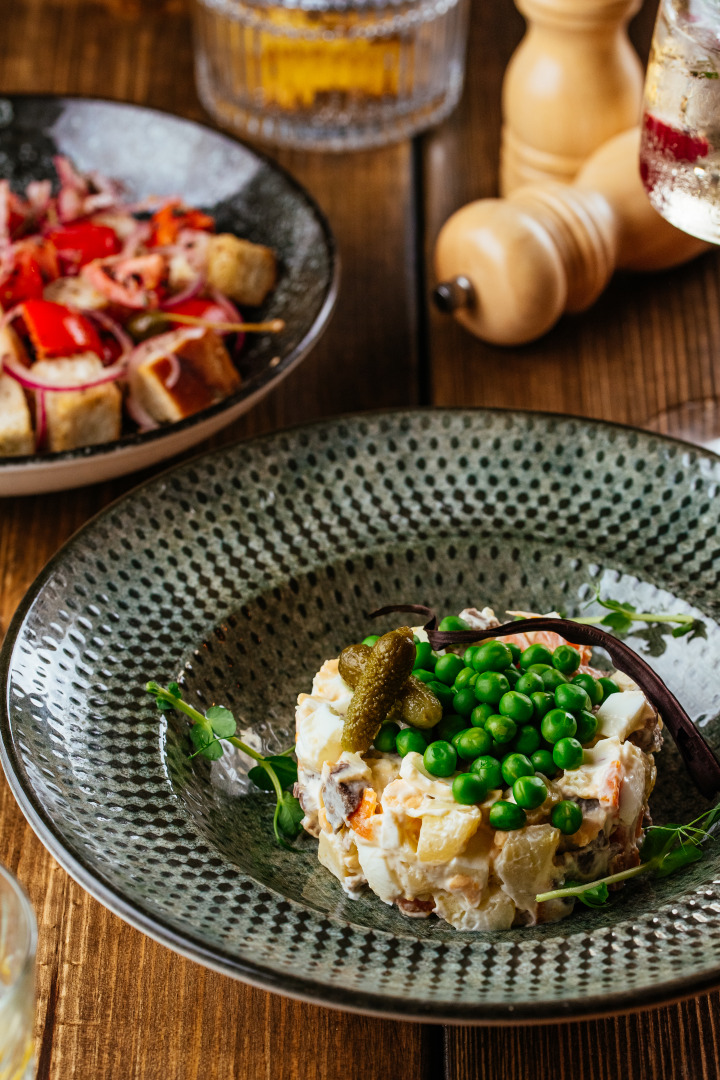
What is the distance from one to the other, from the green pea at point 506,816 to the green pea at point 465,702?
0.13 metres

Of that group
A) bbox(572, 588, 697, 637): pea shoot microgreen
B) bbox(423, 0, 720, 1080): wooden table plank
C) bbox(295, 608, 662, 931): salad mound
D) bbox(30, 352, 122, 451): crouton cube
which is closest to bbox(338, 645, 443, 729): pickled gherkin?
bbox(295, 608, 662, 931): salad mound

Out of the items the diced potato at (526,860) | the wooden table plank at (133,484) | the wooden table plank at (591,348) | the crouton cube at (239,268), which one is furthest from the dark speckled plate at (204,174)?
the diced potato at (526,860)

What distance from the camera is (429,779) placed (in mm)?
1101

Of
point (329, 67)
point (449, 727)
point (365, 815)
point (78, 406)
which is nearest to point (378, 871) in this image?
point (365, 815)

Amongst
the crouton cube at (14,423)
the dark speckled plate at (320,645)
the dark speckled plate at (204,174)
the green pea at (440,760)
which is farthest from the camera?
the dark speckled plate at (204,174)

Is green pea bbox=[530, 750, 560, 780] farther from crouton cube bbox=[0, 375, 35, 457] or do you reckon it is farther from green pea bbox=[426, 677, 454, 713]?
crouton cube bbox=[0, 375, 35, 457]

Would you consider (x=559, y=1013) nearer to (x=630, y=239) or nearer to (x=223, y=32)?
(x=630, y=239)

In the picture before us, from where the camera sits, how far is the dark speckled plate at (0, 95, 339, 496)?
198cm

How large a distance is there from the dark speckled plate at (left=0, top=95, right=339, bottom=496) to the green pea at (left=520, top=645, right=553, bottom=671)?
77 cm

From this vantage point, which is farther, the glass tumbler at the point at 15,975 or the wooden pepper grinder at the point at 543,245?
the wooden pepper grinder at the point at 543,245

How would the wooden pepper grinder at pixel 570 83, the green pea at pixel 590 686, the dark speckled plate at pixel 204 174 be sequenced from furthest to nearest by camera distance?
the wooden pepper grinder at pixel 570 83 < the dark speckled plate at pixel 204 174 < the green pea at pixel 590 686

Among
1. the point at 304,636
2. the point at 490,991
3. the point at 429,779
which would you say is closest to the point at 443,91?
the point at 304,636

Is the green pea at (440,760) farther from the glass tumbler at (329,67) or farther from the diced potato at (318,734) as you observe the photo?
the glass tumbler at (329,67)

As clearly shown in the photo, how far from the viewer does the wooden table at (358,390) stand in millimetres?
1133
